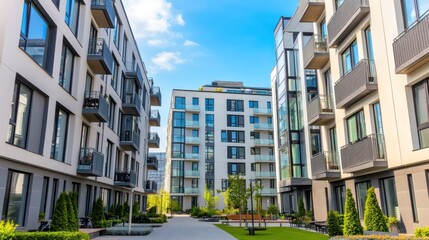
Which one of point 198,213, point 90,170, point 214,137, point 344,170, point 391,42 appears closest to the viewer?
point 391,42

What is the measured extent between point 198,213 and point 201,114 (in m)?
23.9

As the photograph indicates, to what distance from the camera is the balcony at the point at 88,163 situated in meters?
18.8

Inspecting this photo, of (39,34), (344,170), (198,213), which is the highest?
(39,34)

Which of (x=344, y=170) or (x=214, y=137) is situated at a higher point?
(x=214, y=137)

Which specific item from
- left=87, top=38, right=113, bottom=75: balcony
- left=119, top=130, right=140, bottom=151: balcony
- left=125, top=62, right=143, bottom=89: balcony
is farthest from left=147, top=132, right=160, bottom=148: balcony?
left=87, top=38, right=113, bottom=75: balcony

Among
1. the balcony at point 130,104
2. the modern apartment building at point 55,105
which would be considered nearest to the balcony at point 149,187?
the balcony at point 130,104

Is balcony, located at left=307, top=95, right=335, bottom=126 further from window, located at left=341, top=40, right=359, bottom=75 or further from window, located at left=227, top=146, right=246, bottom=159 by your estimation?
window, located at left=227, top=146, right=246, bottom=159

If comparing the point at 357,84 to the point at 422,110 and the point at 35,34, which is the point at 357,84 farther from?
the point at 35,34

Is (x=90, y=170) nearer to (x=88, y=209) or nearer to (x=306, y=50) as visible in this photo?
(x=88, y=209)

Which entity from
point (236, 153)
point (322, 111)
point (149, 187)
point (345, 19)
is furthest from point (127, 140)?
point (236, 153)

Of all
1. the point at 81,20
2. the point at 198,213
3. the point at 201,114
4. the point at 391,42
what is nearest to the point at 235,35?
the point at 81,20

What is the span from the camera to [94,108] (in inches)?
776

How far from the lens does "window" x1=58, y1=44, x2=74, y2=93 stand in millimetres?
Answer: 17200

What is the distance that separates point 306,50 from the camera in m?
21.4
